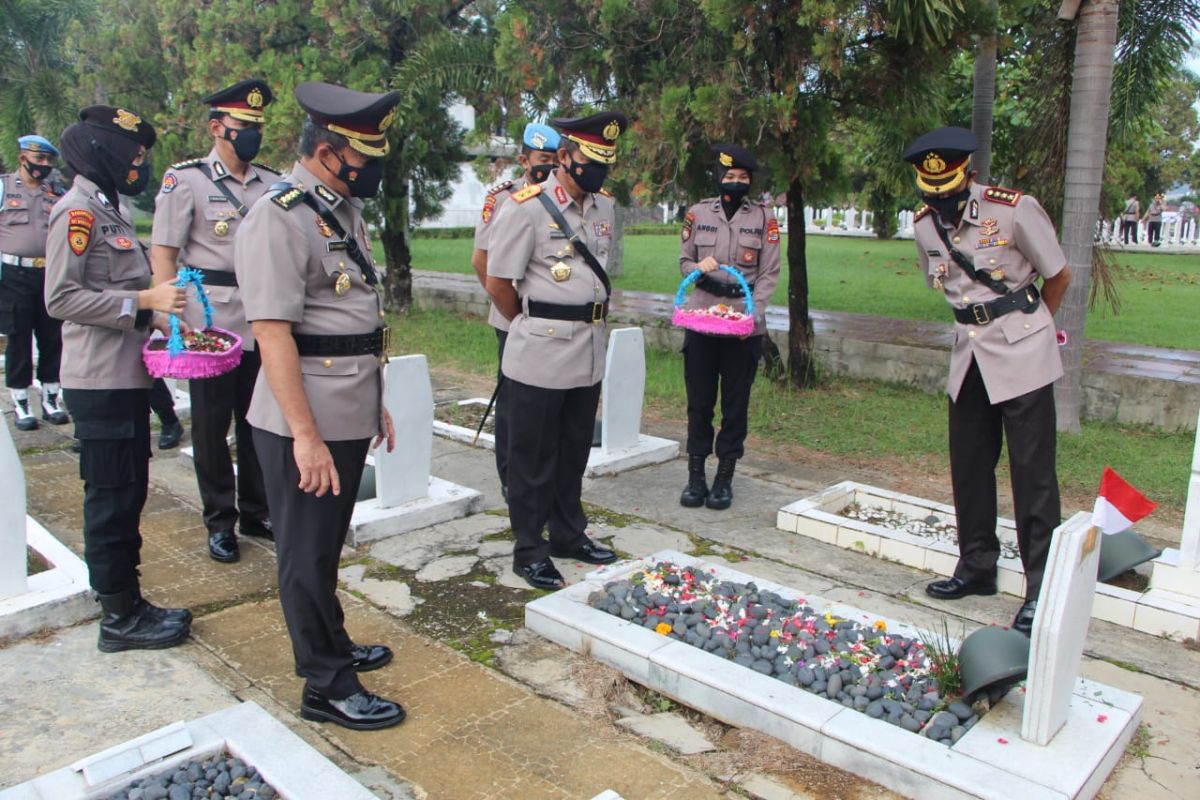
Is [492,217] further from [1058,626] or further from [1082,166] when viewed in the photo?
[1082,166]

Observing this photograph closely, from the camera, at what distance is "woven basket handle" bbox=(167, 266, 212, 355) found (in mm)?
3762

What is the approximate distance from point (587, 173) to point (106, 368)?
206 centimetres

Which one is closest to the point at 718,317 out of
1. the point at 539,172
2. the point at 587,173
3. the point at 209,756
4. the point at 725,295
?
the point at 725,295

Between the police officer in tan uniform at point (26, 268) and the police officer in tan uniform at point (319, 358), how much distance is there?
4.89 m

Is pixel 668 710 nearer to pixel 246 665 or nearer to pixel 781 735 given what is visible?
pixel 781 735

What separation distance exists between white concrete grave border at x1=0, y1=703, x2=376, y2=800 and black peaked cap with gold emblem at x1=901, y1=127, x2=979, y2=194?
3092 mm

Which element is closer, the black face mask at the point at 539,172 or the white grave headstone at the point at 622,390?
the black face mask at the point at 539,172

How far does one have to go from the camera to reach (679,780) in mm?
2873

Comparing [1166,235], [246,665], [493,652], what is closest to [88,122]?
[246,665]

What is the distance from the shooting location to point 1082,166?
6.63 m

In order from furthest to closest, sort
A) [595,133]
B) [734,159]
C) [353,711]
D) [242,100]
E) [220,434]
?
[734,159], [220,434], [242,100], [595,133], [353,711]

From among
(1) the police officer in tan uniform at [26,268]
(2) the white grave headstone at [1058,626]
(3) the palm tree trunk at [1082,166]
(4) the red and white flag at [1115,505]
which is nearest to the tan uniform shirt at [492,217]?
(4) the red and white flag at [1115,505]

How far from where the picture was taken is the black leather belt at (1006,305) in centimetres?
396

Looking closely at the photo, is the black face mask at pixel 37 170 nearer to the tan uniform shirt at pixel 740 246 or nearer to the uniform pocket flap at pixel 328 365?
the tan uniform shirt at pixel 740 246
